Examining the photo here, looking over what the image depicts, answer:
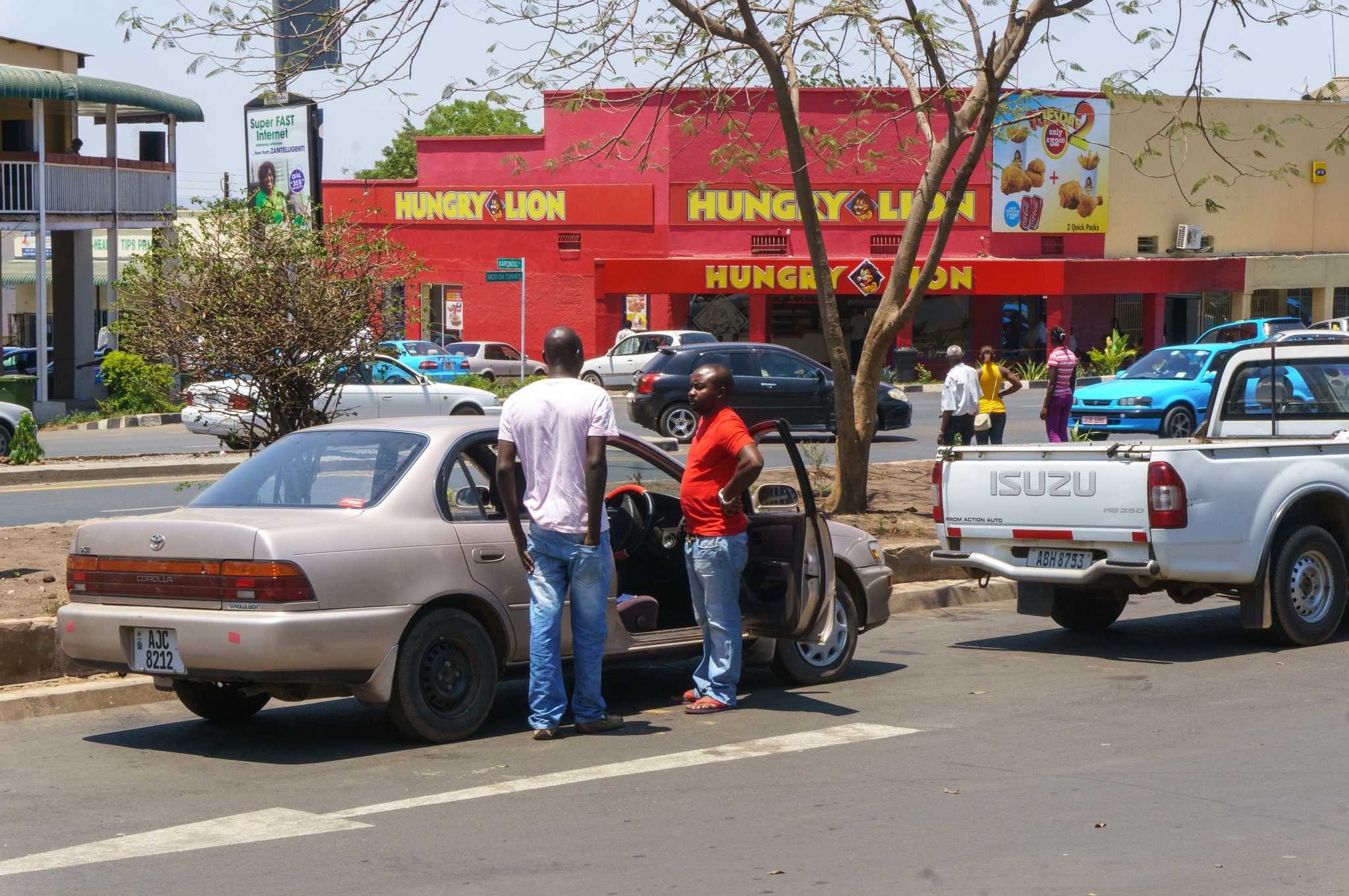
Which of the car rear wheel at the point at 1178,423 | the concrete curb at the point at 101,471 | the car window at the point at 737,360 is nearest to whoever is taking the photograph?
the concrete curb at the point at 101,471

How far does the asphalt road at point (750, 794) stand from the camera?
15.4ft

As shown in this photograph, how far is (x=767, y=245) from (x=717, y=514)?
34.6 m

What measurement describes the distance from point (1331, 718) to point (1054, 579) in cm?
191

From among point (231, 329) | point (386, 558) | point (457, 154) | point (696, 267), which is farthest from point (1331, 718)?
point (457, 154)

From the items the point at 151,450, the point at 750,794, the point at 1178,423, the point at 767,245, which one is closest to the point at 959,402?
the point at 1178,423

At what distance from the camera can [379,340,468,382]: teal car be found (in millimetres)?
34656

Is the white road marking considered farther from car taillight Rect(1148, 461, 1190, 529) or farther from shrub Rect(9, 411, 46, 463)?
shrub Rect(9, 411, 46, 463)

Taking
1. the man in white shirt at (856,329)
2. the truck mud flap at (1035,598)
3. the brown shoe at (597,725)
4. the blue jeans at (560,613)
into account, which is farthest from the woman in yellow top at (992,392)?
the man in white shirt at (856,329)

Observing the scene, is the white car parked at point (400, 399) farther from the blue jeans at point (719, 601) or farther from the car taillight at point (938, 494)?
the blue jeans at point (719, 601)

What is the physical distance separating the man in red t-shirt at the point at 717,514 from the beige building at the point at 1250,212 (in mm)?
37004

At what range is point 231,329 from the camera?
33.9ft

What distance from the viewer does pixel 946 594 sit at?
1105 centimetres

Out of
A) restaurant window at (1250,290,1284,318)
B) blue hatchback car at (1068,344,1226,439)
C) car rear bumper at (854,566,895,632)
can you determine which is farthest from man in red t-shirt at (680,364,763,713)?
restaurant window at (1250,290,1284,318)

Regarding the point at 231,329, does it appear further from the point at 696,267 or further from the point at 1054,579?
the point at 696,267
